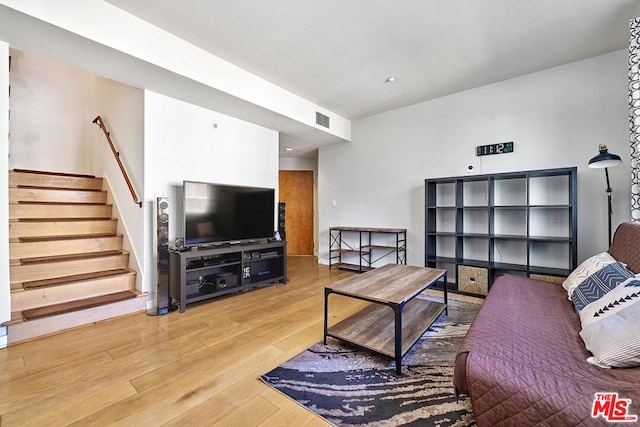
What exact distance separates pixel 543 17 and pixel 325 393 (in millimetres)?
3352

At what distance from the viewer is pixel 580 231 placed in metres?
2.98

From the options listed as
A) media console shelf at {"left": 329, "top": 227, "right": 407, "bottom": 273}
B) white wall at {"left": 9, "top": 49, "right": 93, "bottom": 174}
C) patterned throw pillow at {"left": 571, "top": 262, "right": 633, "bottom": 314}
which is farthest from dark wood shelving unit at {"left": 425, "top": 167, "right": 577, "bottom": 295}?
white wall at {"left": 9, "top": 49, "right": 93, "bottom": 174}

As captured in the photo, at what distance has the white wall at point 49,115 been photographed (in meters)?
3.84

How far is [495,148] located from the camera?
3457 mm

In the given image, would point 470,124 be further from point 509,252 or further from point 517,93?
point 509,252

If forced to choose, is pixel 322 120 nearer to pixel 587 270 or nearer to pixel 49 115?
pixel 587 270

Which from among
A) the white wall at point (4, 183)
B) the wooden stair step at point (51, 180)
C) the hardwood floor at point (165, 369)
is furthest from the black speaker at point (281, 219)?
the white wall at point (4, 183)

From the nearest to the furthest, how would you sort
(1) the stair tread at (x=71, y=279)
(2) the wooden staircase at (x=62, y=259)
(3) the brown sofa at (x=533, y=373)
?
(3) the brown sofa at (x=533, y=373), (2) the wooden staircase at (x=62, y=259), (1) the stair tread at (x=71, y=279)

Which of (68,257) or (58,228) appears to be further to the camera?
(58,228)

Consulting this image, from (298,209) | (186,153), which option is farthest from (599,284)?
(298,209)

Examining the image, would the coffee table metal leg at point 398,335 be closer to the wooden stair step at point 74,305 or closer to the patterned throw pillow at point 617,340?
the patterned throw pillow at point 617,340

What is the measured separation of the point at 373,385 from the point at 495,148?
10.7 feet

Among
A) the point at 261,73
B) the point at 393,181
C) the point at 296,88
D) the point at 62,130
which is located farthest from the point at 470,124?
the point at 62,130

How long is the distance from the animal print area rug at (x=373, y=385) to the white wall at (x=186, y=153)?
2.14m
